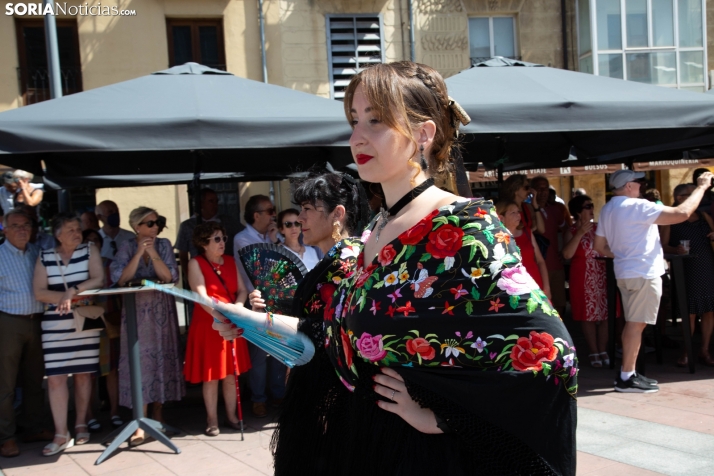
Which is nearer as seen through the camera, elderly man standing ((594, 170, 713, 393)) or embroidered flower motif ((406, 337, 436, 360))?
embroidered flower motif ((406, 337, 436, 360))

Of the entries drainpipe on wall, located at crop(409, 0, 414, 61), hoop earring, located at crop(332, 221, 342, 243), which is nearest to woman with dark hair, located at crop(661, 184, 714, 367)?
hoop earring, located at crop(332, 221, 342, 243)

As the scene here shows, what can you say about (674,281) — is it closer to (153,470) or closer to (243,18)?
(153,470)

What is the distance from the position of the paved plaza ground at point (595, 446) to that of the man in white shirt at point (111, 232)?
186 cm

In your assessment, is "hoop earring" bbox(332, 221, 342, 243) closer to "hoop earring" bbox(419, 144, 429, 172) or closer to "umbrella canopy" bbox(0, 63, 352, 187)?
"hoop earring" bbox(419, 144, 429, 172)

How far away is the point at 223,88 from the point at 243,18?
10209 millimetres

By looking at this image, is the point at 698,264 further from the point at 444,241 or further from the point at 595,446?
the point at 444,241

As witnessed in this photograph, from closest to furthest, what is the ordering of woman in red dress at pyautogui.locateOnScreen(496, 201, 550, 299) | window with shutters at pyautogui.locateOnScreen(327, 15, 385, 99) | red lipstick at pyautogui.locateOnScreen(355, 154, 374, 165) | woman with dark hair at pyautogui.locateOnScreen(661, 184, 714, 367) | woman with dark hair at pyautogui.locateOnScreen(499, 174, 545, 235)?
red lipstick at pyautogui.locateOnScreen(355, 154, 374, 165)
woman in red dress at pyautogui.locateOnScreen(496, 201, 550, 299)
woman with dark hair at pyautogui.locateOnScreen(499, 174, 545, 235)
woman with dark hair at pyautogui.locateOnScreen(661, 184, 714, 367)
window with shutters at pyautogui.locateOnScreen(327, 15, 385, 99)

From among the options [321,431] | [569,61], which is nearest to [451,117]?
[321,431]

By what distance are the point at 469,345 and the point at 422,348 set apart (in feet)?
0.35

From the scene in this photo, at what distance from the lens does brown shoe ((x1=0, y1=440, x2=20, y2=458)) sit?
4.84 meters

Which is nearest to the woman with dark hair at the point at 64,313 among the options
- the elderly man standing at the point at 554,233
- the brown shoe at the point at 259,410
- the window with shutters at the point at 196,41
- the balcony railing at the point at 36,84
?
the brown shoe at the point at 259,410

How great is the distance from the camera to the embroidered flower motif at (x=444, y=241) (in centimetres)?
149

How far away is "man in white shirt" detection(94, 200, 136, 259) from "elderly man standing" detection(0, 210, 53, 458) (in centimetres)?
163

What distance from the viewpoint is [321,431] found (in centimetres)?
196
